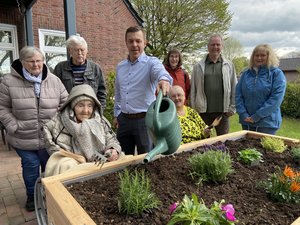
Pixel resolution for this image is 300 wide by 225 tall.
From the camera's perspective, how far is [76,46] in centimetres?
270

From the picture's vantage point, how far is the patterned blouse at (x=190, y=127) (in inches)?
99.5

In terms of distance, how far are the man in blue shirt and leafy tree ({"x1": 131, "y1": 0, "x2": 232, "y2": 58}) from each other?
12.3 m

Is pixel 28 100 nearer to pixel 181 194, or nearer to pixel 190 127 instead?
pixel 190 127

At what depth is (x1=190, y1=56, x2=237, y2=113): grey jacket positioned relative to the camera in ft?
10.7

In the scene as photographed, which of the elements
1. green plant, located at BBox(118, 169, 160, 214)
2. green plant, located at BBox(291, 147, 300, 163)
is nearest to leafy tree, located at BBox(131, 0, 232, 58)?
green plant, located at BBox(291, 147, 300, 163)

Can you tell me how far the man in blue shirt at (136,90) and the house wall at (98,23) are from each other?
18.7ft

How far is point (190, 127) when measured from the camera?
257cm

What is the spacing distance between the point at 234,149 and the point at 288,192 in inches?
30.9

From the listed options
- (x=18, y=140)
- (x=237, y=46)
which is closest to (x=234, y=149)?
(x=18, y=140)

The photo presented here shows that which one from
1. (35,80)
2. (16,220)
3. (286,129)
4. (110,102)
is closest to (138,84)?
(35,80)

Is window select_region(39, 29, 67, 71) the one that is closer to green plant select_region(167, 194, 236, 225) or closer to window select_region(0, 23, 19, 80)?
window select_region(0, 23, 19, 80)

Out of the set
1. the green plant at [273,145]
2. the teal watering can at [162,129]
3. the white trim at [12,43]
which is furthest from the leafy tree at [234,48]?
the teal watering can at [162,129]

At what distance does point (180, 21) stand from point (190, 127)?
13412 mm

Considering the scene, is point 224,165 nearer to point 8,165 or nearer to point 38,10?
point 8,165
